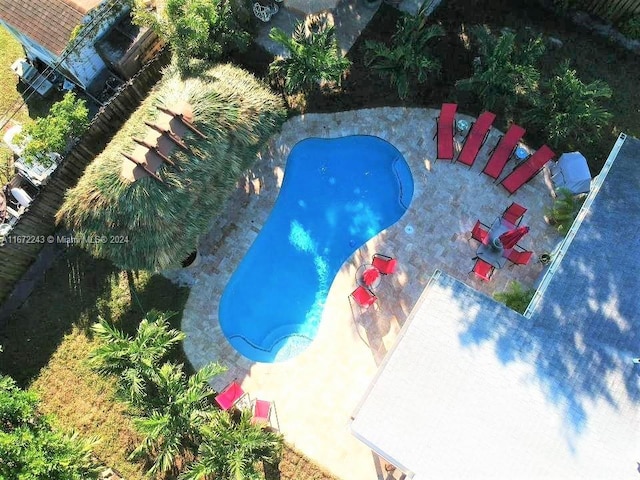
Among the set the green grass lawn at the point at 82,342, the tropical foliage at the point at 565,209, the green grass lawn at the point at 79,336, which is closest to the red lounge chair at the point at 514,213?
the tropical foliage at the point at 565,209

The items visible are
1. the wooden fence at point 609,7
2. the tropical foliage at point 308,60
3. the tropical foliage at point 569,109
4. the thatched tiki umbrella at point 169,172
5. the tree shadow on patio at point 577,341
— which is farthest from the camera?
the wooden fence at point 609,7

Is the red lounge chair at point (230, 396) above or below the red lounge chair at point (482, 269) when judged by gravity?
below

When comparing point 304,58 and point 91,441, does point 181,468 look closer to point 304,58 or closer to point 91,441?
point 91,441

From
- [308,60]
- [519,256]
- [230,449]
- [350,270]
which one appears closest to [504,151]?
[519,256]

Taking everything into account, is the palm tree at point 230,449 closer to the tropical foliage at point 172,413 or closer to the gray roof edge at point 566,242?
the tropical foliage at point 172,413

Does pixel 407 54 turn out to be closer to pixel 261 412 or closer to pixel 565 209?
pixel 565 209

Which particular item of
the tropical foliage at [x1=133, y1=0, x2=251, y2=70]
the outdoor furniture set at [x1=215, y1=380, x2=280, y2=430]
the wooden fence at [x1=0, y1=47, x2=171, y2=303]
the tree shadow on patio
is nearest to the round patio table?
the tree shadow on patio

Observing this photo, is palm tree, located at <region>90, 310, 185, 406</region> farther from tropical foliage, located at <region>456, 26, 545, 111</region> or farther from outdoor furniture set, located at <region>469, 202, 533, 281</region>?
tropical foliage, located at <region>456, 26, 545, 111</region>
